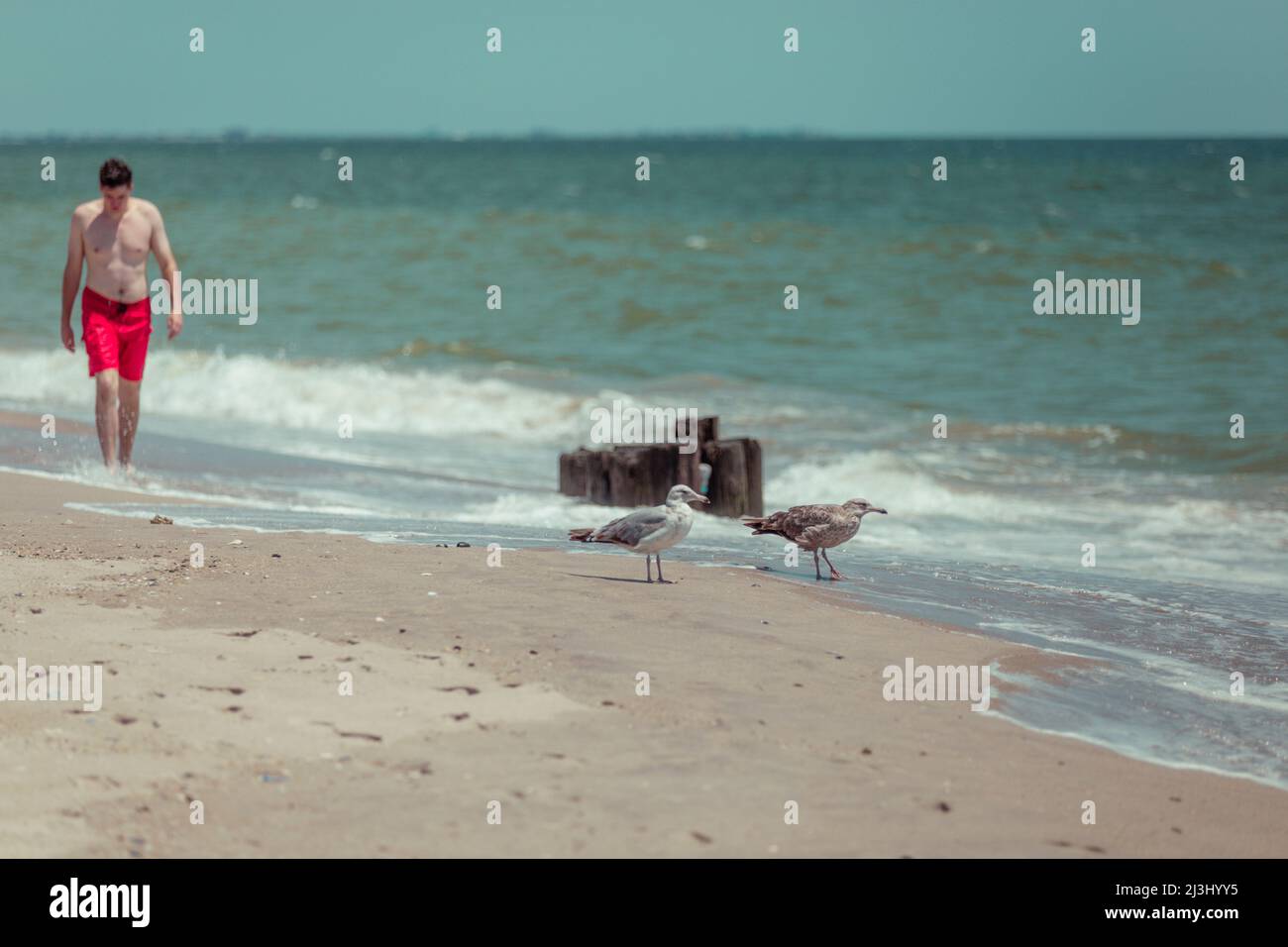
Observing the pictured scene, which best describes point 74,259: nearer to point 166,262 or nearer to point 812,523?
point 166,262

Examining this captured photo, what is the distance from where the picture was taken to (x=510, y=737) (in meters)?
4.86

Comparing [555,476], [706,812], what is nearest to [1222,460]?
[555,476]

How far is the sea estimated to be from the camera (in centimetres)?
813

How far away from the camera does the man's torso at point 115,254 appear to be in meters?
9.73

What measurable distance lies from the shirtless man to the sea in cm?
81

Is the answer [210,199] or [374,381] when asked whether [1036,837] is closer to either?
[374,381]

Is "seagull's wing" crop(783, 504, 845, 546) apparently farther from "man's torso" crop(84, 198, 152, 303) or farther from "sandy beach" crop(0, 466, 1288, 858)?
"man's torso" crop(84, 198, 152, 303)

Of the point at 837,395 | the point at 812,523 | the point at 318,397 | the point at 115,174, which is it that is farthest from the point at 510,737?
the point at 837,395

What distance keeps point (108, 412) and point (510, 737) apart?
239 inches

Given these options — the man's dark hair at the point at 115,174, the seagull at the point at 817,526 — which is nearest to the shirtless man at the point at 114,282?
the man's dark hair at the point at 115,174

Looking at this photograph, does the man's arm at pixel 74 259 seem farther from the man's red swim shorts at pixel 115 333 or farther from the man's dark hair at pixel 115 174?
the man's dark hair at pixel 115 174

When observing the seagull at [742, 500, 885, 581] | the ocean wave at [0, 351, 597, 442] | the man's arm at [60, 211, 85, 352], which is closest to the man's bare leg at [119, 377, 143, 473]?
the man's arm at [60, 211, 85, 352]

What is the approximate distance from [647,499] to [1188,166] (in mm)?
63163
